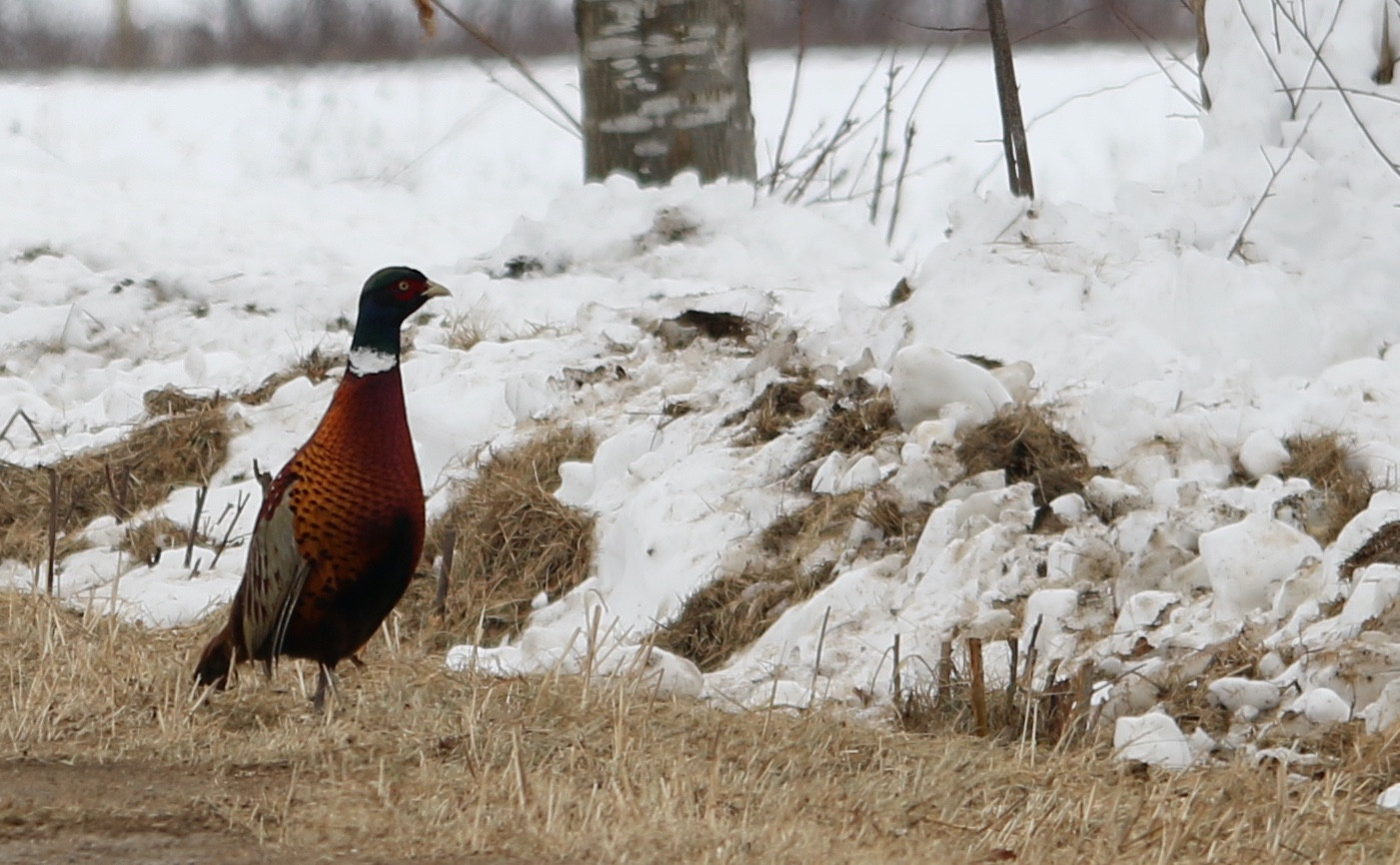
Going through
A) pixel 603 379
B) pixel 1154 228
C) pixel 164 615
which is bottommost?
Result: pixel 164 615

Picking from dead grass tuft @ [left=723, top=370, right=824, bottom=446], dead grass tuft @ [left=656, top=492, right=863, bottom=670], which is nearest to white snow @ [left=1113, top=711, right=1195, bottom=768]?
dead grass tuft @ [left=656, top=492, right=863, bottom=670]

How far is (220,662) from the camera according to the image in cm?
413

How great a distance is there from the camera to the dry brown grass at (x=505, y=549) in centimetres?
537

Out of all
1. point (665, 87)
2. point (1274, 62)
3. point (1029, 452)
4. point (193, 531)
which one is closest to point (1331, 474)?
point (1029, 452)

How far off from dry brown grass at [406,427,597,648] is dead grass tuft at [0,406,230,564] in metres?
1.11

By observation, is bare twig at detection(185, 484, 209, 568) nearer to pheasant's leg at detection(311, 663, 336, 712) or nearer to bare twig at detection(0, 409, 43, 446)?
bare twig at detection(0, 409, 43, 446)

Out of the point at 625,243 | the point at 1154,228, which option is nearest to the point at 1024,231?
the point at 1154,228

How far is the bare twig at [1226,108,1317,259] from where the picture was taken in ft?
19.2

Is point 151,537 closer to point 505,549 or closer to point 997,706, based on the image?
point 505,549

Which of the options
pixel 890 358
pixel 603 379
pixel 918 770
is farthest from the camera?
pixel 603 379

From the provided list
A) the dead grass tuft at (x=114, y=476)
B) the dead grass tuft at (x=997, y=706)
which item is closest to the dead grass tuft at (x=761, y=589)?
the dead grass tuft at (x=997, y=706)

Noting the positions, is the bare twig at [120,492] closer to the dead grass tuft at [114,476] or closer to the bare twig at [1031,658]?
the dead grass tuft at [114,476]

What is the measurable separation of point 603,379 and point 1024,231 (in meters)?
1.42

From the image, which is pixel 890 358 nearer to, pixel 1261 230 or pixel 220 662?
pixel 1261 230
